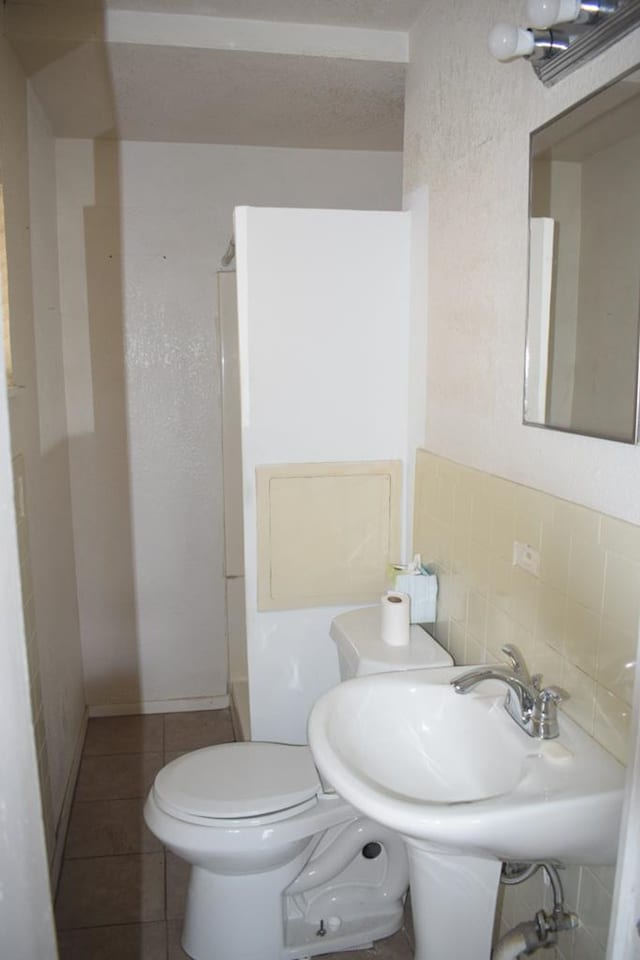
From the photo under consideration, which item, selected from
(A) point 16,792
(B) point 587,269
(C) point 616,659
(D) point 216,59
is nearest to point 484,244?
(B) point 587,269

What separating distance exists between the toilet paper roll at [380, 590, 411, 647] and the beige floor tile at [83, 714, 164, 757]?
4.74 ft

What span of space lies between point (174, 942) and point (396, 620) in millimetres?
1059

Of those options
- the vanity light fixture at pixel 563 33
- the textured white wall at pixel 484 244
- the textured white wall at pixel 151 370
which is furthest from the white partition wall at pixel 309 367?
the textured white wall at pixel 151 370

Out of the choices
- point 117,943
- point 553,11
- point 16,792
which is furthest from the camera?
point 117,943

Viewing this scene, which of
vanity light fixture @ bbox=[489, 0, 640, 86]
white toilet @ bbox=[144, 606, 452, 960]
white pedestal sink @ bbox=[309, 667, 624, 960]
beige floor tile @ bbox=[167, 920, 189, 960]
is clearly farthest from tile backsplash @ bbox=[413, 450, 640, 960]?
beige floor tile @ bbox=[167, 920, 189, 960]

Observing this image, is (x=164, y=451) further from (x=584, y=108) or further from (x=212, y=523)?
(x=584, y=108)

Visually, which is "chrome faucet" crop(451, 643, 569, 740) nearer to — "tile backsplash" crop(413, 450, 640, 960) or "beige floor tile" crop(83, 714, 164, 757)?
"tile backsplash" crop(413, 450, 640, 960)

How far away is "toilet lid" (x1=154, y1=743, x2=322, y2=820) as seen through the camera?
5.89 ft

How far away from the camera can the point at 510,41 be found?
1.22 m

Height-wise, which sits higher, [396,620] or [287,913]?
[396,620]

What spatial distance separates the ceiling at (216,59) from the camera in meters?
2.01

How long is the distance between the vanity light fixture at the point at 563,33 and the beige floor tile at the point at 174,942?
2.17m

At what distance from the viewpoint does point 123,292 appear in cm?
295

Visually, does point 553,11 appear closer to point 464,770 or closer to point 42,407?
→ point 464,770
